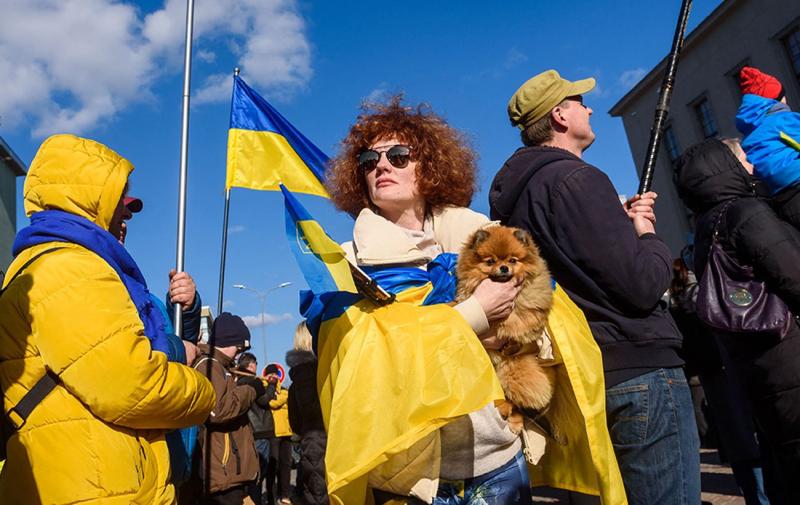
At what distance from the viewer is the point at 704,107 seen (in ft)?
97.0

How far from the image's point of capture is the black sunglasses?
9.14 ft

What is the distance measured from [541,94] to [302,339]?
325 centimetres

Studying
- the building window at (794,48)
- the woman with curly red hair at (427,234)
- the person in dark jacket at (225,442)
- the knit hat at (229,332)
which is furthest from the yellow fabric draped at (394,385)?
the building window at (794,48)

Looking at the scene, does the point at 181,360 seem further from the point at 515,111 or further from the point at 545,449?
the point at 515,111

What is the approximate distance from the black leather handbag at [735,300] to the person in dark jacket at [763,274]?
0.13 ft

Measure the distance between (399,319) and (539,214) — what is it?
0.91 m

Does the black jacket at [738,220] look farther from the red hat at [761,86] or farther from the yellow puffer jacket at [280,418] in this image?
the yellow puffer jacket at [280,418]

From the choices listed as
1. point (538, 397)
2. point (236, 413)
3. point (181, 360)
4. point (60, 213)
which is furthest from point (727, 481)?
point (60, 213)

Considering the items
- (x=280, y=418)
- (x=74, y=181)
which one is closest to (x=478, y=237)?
(x=74, y=181)

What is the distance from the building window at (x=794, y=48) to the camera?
954 inches

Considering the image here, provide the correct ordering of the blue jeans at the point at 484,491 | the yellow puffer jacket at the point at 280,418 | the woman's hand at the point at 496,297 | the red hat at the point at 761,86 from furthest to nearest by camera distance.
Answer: the yellow puffer jacket at the point at 280,418 → the red hat at the point at 761,86 → the woman's hand at the point at 496,297 → the blue jeans at the point at 484,491

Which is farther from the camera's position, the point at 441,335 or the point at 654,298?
the point at 654,298

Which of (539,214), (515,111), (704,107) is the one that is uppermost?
(704,107)

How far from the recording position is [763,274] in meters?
3.21
